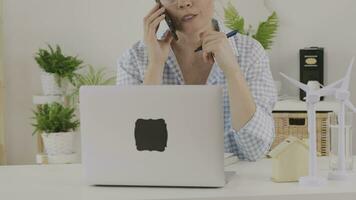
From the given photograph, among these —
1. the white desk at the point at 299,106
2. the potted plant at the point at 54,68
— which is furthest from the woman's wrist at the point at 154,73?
the potted plant at the point at 54,68

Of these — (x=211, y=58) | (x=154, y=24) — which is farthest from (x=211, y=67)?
(x=154, y=24)

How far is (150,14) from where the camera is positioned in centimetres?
232

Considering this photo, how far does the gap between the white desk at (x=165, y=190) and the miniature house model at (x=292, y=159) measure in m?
0.05

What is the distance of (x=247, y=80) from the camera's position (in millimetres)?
2318

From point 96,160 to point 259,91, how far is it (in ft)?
2.42

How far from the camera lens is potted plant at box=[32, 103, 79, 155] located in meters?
4.42

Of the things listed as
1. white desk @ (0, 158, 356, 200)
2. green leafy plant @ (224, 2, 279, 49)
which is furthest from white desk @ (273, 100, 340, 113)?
white desk @ (0, 158, 356, 200)

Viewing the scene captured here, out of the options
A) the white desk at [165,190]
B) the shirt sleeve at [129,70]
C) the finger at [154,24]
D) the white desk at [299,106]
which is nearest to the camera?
the white desk at [165,190]

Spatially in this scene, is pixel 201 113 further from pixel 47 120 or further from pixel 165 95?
pixel 47 120

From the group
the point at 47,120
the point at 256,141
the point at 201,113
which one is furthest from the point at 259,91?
the point at 47,120

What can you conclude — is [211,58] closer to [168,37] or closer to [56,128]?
[168,37]

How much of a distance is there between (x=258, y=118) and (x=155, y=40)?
505 millimetres

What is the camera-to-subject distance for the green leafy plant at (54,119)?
4422mm

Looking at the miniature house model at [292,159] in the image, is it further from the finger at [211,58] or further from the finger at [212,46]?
the finger at [211,58]
